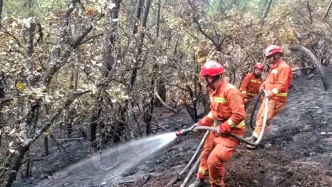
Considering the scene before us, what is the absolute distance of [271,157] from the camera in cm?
643

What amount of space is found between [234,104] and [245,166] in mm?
1916

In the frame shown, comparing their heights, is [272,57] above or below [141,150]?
above

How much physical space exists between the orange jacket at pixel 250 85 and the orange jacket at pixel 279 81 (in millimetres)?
1288

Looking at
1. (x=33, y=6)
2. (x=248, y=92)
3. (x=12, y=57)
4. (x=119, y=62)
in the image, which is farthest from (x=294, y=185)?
(x=33, y=6)

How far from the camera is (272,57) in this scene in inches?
265

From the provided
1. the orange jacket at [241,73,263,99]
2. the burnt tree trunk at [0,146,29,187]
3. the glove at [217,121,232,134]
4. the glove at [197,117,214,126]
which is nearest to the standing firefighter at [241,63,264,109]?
the orange jacket at [241,73,263,99]

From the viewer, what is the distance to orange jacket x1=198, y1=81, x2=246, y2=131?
14.6 feet

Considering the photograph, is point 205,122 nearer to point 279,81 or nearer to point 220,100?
point 220,100

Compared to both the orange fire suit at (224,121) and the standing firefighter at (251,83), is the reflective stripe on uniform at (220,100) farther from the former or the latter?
the standing firefighter at (251,83)

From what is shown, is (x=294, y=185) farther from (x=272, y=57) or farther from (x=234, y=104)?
(x=272, y=57)

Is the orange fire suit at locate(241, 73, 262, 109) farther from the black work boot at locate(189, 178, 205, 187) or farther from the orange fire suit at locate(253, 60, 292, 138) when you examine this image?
the black work boot at locate(189, 178, 205, 187)

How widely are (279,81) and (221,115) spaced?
7.47ft

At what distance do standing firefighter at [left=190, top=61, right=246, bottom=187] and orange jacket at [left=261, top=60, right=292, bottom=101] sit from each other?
2.07 m

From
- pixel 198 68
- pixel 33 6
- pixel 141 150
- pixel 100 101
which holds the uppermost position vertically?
pixel 33 6
